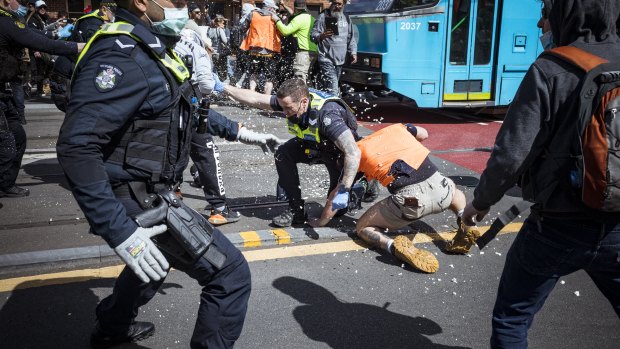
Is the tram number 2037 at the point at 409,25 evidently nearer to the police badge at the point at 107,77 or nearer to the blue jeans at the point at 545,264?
the blue jeans at the point at 545,264

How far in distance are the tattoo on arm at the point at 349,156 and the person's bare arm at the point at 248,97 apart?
89 centimetres

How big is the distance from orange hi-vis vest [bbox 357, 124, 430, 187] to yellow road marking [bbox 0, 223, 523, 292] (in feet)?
1.98

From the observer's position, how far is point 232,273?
7.81ft

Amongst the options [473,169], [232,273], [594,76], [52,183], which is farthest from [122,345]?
[473,169]

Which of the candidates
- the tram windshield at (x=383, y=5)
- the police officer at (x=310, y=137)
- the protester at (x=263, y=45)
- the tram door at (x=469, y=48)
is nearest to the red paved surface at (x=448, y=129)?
the tram door at (x=469, y=48)

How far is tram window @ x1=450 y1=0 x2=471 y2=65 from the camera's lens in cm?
939

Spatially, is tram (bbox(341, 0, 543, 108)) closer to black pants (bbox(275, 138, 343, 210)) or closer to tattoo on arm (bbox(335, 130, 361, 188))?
black pants (bbox(275, 138, 343, 210))

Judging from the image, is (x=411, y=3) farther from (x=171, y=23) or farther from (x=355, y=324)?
(x=171, y=23)

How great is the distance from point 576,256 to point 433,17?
785 centimetres

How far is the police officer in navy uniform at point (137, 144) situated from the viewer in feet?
6.59

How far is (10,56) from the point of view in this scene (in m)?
5.23

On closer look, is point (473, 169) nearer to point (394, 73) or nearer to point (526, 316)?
point (394, 73)

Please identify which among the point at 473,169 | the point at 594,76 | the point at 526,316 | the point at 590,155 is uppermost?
the point at 594,76

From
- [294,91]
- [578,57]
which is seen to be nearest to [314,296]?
[294,91]
